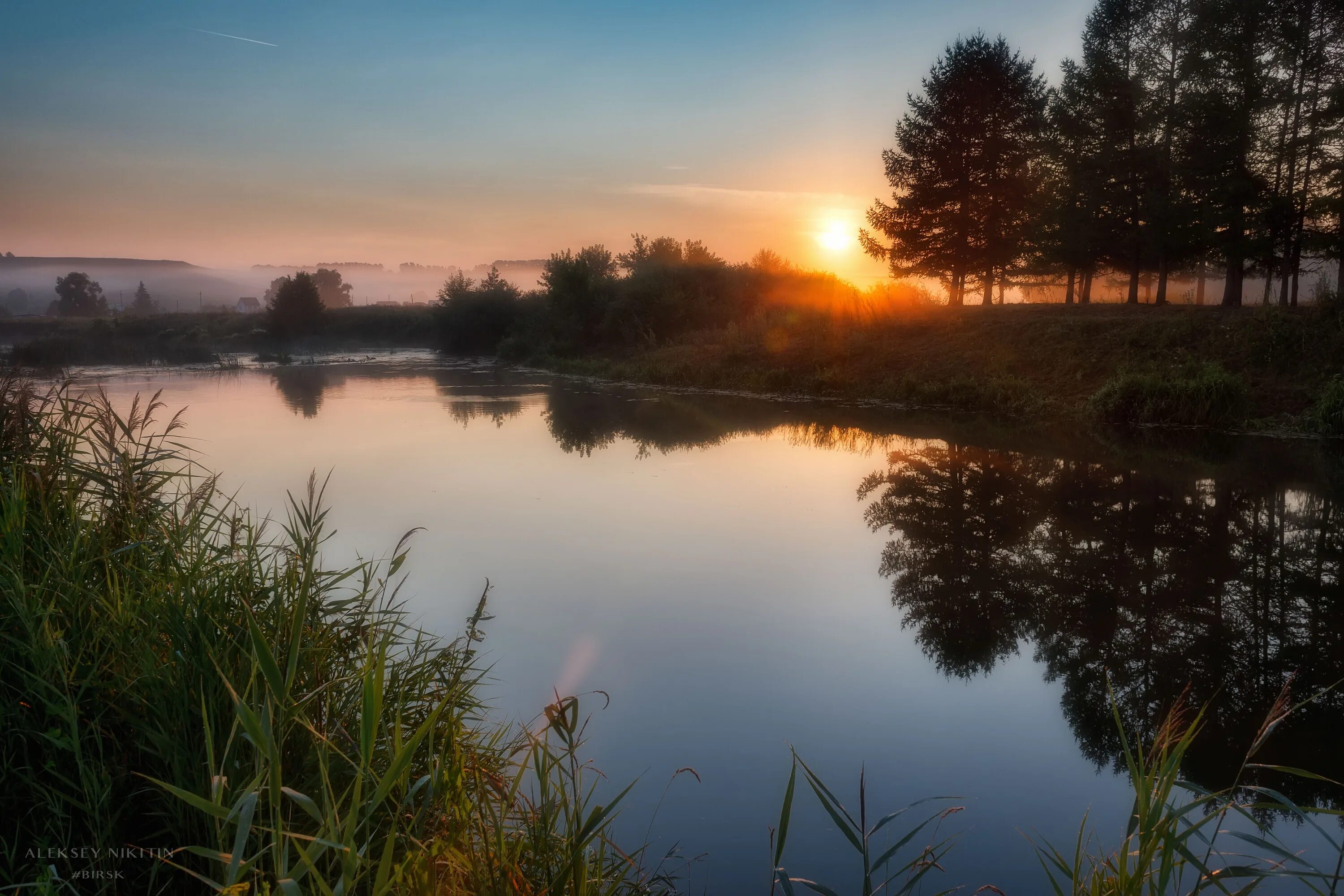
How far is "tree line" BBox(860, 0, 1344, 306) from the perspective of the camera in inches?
757

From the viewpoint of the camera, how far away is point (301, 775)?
2.65 meters

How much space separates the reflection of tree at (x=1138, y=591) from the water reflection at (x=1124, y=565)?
0.02 meters

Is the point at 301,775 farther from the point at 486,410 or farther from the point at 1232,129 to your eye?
the point at 1232,129

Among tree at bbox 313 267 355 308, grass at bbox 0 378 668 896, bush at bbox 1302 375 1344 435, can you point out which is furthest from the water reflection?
tree at bbox 313 267 355 308

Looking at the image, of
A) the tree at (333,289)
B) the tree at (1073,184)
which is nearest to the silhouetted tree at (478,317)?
the tree at (1073,184)

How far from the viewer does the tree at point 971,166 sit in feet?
83.6

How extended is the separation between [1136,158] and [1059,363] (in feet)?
27.0

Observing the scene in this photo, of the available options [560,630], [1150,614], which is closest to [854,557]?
[1150,614]

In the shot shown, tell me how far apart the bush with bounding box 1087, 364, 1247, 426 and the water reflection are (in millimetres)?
1342

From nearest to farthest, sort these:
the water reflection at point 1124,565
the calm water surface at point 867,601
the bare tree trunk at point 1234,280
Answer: the calm water surface at point 867,601, the water reflection at point 1124,565, the bare tree trunk at point 1234,280

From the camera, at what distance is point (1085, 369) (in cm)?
1795

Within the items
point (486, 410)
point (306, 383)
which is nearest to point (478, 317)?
point (306, 383)

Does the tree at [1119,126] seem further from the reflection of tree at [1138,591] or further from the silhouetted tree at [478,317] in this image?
the silhouetted tree at [478,317]

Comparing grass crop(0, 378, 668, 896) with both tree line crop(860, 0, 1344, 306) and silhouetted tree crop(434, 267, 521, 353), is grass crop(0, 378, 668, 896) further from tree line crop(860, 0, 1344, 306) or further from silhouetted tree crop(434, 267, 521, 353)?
silhouetted tree crop(434, 267, 521, 353)
